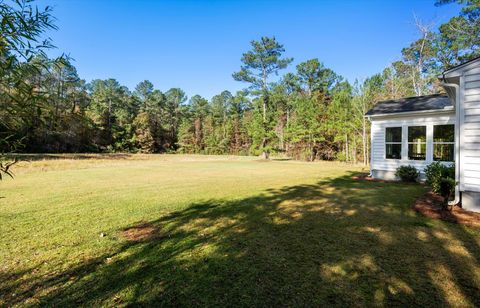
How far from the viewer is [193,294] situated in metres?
2.60

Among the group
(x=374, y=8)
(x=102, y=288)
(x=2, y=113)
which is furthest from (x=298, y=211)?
(x=374, y=8)

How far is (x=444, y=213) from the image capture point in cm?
520

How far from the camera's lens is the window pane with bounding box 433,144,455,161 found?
8.95 m

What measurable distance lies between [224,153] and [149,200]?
1451 inches

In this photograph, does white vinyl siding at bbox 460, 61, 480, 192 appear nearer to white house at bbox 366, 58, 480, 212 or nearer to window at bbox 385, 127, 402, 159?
white house at bbox 366, 58, 480, 212

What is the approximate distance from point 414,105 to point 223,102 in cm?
4831

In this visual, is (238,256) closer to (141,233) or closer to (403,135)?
(141,233)

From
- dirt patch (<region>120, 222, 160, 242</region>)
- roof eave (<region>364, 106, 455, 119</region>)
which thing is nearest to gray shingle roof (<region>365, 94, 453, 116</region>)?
roof eave (<region>364, 106, 455, 119</region>)

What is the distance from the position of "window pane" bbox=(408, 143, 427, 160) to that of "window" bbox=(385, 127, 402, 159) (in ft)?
1.12

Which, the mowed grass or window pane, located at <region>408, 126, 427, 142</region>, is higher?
window pane, located at <region>408, 126, 427, 142</region>

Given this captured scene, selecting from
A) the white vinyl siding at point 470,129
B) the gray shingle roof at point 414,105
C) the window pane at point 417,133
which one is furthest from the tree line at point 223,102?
the window pane at point 417,133

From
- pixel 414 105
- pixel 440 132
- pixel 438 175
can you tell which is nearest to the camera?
pixel 438 175

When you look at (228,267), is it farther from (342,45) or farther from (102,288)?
(342,45)

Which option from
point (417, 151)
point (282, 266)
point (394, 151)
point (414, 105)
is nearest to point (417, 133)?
point (417, 151)
